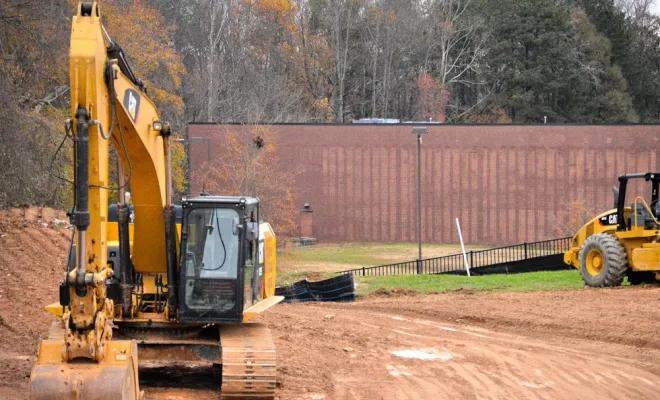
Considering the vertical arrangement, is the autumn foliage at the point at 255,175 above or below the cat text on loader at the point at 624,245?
above

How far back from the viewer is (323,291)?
1070 inches

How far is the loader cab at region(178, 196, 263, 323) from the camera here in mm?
11969

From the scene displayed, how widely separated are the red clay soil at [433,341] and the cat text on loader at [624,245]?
79 cm

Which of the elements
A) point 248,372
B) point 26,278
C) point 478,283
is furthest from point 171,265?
point 478,283

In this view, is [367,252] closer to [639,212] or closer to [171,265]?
[639,212]

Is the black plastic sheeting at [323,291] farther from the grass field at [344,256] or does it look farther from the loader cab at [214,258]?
the loader cab at [214,258]

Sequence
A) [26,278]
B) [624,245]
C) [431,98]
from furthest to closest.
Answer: [431,98] < [624,245] < [26,278]

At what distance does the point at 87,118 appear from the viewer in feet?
30.5

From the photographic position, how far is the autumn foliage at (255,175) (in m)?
42.9

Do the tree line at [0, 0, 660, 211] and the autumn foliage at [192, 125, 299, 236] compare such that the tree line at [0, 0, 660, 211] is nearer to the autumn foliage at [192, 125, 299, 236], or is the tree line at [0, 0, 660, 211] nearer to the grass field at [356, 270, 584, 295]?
the autumn foliage at [192, 125, 299, 236]

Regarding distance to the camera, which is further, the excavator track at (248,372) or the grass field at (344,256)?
the grass field at (344,256)

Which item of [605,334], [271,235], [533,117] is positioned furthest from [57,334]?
[533,117]

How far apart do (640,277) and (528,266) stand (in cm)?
714

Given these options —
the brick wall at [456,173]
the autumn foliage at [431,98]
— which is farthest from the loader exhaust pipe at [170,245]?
the autumn foliage at [431,98]
